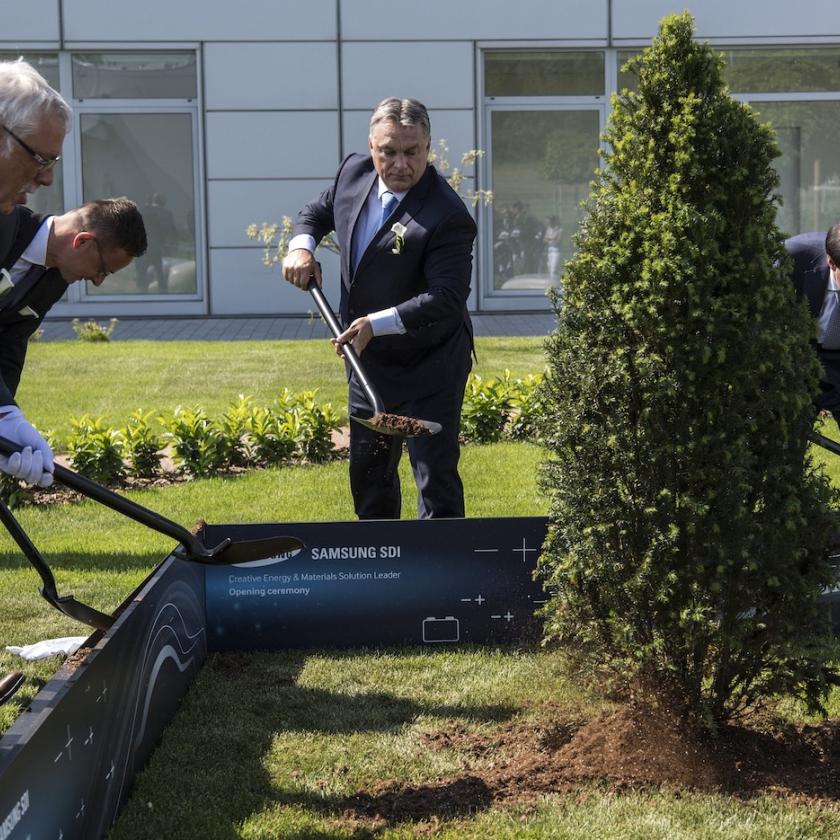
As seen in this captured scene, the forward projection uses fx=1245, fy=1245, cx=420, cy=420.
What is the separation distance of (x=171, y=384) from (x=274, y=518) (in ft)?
15.4

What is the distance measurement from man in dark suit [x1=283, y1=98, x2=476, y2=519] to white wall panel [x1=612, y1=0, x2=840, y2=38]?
44.7 feet

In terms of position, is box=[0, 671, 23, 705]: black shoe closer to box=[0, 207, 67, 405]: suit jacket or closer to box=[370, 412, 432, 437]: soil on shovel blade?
box=[0, 207, 67, 405]: suit jacket

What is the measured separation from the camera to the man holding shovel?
137 inches

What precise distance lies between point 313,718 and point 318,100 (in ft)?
47.4

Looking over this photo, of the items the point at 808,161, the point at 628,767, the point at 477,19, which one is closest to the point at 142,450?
the point at 628,767

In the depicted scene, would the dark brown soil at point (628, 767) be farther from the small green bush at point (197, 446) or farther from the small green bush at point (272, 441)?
the small green bush at point (272, 441)

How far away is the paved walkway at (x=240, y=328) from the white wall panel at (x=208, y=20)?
399 centimetres

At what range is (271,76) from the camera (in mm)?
17625

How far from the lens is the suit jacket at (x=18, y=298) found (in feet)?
13.9

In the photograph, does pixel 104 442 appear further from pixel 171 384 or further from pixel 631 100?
pixel 631 100

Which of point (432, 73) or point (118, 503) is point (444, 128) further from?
point (118, 503)

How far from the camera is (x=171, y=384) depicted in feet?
37.8

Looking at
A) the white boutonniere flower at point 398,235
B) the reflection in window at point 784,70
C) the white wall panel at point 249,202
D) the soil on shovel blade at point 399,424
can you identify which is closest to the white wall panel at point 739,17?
the reflection in window at point 784,70

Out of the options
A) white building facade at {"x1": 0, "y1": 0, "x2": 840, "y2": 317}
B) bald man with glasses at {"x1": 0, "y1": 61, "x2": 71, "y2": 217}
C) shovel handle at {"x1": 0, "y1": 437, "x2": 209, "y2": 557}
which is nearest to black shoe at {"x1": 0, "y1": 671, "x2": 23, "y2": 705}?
shovel handle at {"x1": 0, "y1": 437, "x2": 209, "y2": 557}
